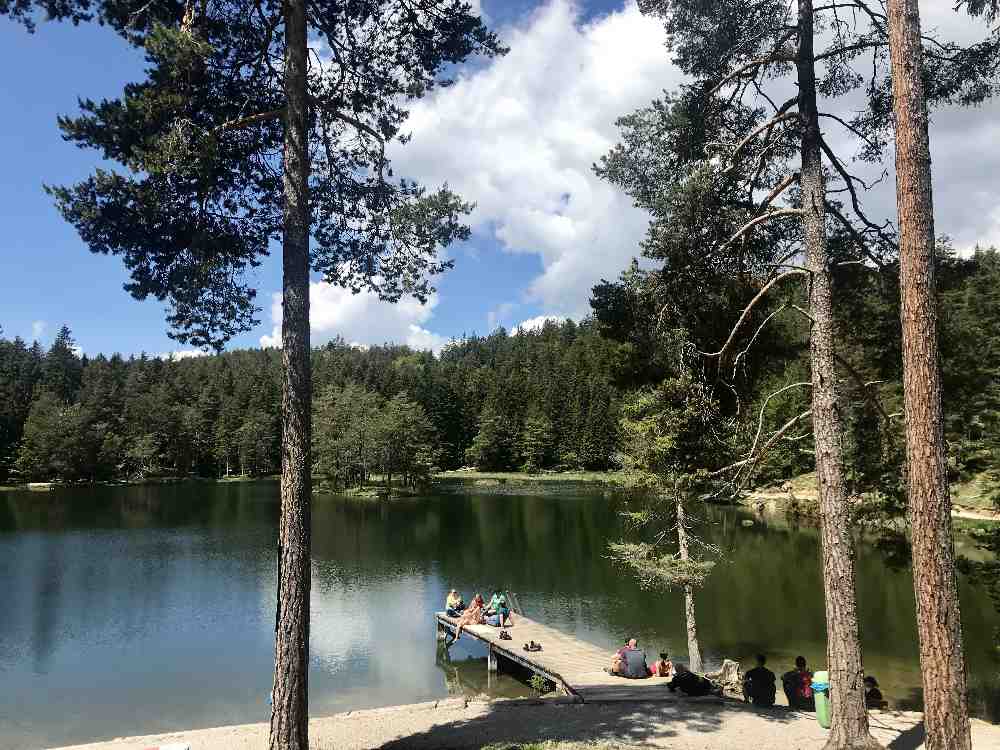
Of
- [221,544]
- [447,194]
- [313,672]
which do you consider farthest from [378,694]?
[221,544]

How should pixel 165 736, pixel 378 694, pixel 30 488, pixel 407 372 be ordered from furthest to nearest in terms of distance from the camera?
pixel 407 372 < pixel 30 488 < pixel 378 694 < pixel 165 736

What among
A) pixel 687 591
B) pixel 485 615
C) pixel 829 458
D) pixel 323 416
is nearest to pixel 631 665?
pixel 687 591

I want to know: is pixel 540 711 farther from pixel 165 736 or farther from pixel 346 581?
pixel 346 581

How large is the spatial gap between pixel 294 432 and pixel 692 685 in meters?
A: 7.67

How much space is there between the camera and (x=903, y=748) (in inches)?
316

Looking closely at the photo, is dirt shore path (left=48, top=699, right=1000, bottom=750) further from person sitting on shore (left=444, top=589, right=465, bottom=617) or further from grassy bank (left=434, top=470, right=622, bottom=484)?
grassy bank (left=434, top=470, right=622, bottom=484)

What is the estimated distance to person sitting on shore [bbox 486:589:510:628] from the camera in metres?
17.8

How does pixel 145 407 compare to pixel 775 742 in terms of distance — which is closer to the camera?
pixel 775 742

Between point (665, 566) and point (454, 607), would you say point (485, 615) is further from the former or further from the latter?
point (665, 566)

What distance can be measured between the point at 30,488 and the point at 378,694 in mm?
69234

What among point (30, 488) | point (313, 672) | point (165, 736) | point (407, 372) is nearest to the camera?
point (165, 736)

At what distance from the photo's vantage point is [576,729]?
9203mm

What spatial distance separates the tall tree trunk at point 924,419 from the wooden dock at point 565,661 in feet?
20.1

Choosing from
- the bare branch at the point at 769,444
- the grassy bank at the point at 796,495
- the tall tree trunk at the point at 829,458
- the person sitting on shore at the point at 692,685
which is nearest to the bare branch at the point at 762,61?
the tall tree trunk at the point at 829,458
